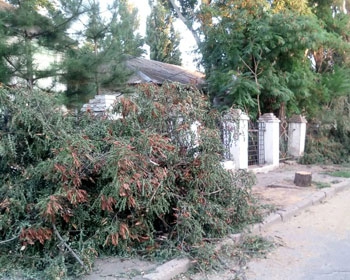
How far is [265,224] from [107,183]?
2725 millimetres

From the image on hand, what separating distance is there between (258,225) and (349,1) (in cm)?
1325

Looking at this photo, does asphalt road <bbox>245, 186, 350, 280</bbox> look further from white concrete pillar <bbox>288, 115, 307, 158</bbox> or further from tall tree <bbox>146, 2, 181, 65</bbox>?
tall tree <bbox>146, 2, 181, 65</bbox>

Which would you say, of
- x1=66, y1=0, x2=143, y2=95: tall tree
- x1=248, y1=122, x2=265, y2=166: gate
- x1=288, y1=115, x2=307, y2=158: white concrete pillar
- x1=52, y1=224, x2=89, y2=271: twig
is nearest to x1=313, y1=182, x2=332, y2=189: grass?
x1=248, y1=122, x2=265, y2=166: gate

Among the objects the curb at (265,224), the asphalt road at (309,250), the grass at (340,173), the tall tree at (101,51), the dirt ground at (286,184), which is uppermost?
the tall tree at (101,51)

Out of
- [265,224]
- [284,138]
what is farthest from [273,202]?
[284,138]

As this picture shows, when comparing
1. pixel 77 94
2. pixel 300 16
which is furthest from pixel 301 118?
pixel 77 94

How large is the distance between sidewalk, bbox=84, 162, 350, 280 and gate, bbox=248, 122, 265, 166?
700 mm

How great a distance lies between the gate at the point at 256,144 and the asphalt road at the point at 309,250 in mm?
4894

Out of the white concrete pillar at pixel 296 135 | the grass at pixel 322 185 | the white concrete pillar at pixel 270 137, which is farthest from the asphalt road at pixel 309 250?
the white concrete pillar at pixel 296 135

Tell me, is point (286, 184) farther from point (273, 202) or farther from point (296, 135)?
point (296, 135)

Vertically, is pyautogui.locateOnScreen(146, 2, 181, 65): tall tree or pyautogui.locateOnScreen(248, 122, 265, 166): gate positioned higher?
pyautogui.locateOnScreen(146, 2, 181, 65): tall tree

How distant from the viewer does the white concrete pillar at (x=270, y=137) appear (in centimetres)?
1155

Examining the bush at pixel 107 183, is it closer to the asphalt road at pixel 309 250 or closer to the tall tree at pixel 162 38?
the asphalt road at pixel 309 250

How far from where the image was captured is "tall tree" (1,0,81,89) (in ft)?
22.9
